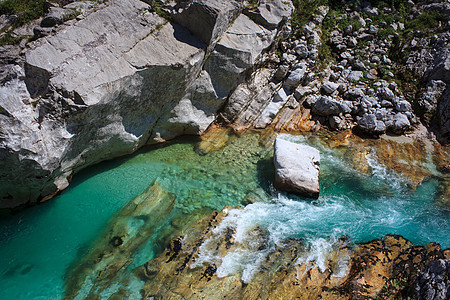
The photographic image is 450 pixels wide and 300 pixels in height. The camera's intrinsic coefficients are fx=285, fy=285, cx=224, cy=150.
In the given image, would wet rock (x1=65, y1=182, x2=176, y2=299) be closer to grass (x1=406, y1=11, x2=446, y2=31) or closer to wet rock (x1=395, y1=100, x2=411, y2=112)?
wet rock (x1=395, y1=100, x2=411, y2=112)

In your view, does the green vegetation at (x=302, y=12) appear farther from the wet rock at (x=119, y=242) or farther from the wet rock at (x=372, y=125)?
the wet rock at (x=119, y=242)

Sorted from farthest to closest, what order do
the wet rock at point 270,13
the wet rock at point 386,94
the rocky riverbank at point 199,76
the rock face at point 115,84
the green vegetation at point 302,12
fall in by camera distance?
the green vegetation at point 302,12, the wet rock at point 386,94, the wet rock at point 270,13, the rocky riverbank at point 199,76, the rock face at point 115,84


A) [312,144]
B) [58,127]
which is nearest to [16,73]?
[58,127]

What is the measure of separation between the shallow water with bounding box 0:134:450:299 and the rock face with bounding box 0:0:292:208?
0.73m

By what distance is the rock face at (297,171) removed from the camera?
8.91 metres

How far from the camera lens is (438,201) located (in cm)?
921

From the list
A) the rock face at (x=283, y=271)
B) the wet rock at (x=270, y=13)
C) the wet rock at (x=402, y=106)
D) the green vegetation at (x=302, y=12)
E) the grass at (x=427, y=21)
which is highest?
the grass at (x=427, y=21)

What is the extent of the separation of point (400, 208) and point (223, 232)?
5676 millimetres

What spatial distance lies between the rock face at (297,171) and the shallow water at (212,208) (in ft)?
1.16

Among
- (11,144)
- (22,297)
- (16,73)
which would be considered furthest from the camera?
(16,73)

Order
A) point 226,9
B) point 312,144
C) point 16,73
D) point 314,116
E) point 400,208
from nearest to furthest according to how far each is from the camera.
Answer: point 16,73, point 400,208, point 226,9, point 312,144, point 314,116

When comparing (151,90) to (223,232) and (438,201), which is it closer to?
(223,232)

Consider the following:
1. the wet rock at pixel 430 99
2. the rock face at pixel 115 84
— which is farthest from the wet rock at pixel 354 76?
the rock face at pixel 115 84

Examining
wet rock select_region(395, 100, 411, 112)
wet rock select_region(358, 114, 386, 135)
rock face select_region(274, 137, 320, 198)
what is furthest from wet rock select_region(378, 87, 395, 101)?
rock face select_region(274, 137, 320, 198)
